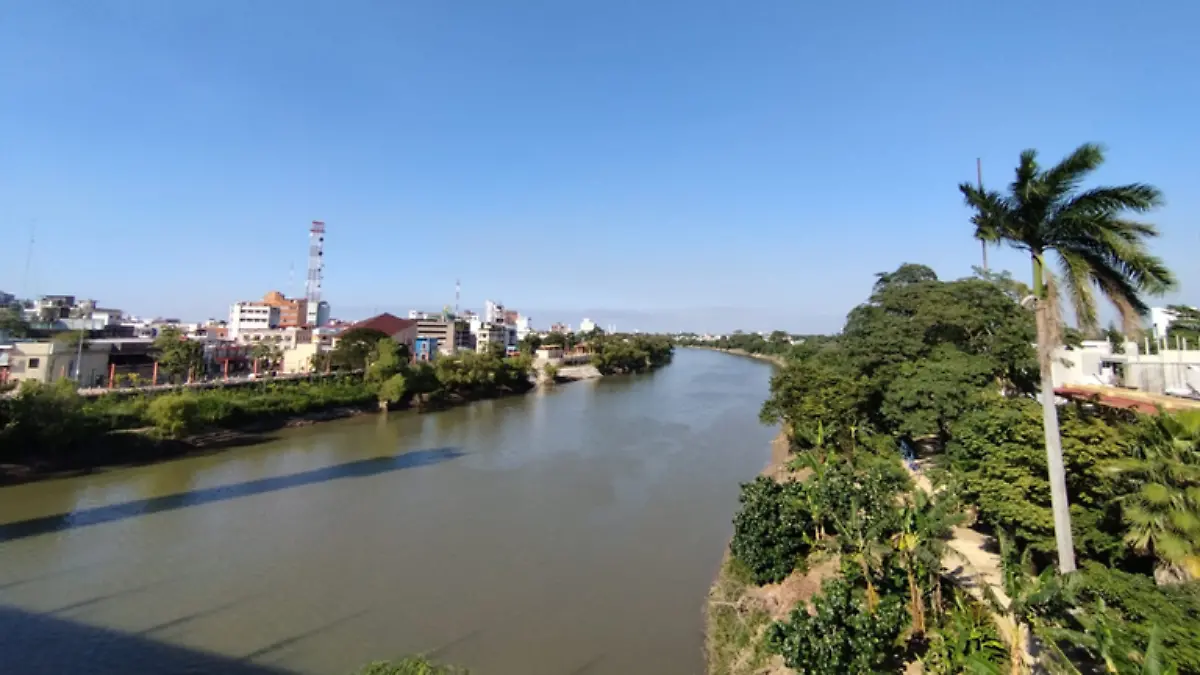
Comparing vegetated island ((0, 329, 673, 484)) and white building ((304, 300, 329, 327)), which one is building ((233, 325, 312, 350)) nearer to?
white building ((304, 300, 329, 327))

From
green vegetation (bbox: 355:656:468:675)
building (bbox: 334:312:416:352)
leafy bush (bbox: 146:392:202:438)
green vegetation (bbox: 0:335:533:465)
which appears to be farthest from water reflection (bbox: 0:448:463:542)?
building (bbox: 334:312:416:352)

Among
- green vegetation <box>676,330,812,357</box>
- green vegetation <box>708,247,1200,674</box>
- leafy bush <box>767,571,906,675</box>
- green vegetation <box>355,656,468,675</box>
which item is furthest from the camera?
green vegetation <box>676,330,812,357</box>

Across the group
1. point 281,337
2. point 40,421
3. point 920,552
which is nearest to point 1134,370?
point 920,552

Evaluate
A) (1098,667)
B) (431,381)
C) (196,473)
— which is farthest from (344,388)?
(1098,667)

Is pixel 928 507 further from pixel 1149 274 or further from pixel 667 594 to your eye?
pixel 667 594

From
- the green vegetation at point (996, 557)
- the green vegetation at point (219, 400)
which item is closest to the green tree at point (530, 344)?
the green vegetation at point (219, 400)

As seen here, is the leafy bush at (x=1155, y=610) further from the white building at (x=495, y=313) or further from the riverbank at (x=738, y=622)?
the white building at (x=495, y=313)
